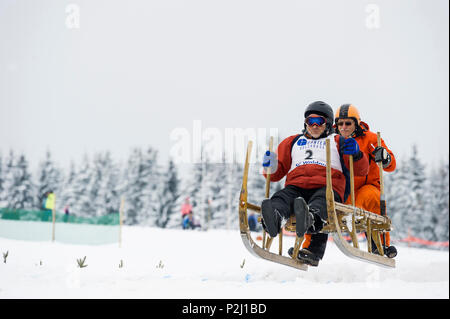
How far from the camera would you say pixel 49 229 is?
12.9m

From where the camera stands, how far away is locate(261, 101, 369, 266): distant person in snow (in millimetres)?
5090

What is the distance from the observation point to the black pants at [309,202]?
5.01 meters

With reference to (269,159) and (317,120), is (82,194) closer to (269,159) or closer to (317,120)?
(269,159)

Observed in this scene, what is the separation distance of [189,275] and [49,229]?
610 centimetres

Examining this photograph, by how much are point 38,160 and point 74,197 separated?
17.4 feet

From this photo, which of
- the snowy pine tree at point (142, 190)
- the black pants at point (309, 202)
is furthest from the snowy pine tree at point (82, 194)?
the black pants at point (309, 202)

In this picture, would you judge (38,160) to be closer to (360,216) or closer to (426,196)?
(426,196)

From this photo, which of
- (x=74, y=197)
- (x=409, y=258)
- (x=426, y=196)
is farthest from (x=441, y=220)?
(x=74, y=197)

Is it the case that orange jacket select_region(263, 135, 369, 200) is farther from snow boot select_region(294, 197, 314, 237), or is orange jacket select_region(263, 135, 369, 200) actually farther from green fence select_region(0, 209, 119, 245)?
Result: green fence select_region(0, 209, 119, 245)

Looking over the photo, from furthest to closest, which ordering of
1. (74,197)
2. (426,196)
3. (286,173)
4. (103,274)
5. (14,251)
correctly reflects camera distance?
(74,197) → (426,196) → (14,251) → (103,274) → (286,173)

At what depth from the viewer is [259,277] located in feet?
29.6

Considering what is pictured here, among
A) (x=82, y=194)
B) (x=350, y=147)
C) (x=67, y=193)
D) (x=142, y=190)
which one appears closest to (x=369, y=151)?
(x=350, y=147)

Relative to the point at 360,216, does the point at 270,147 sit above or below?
above

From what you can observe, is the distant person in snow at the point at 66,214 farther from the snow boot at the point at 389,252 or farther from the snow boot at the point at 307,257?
the snow boot at the point at 389,252
